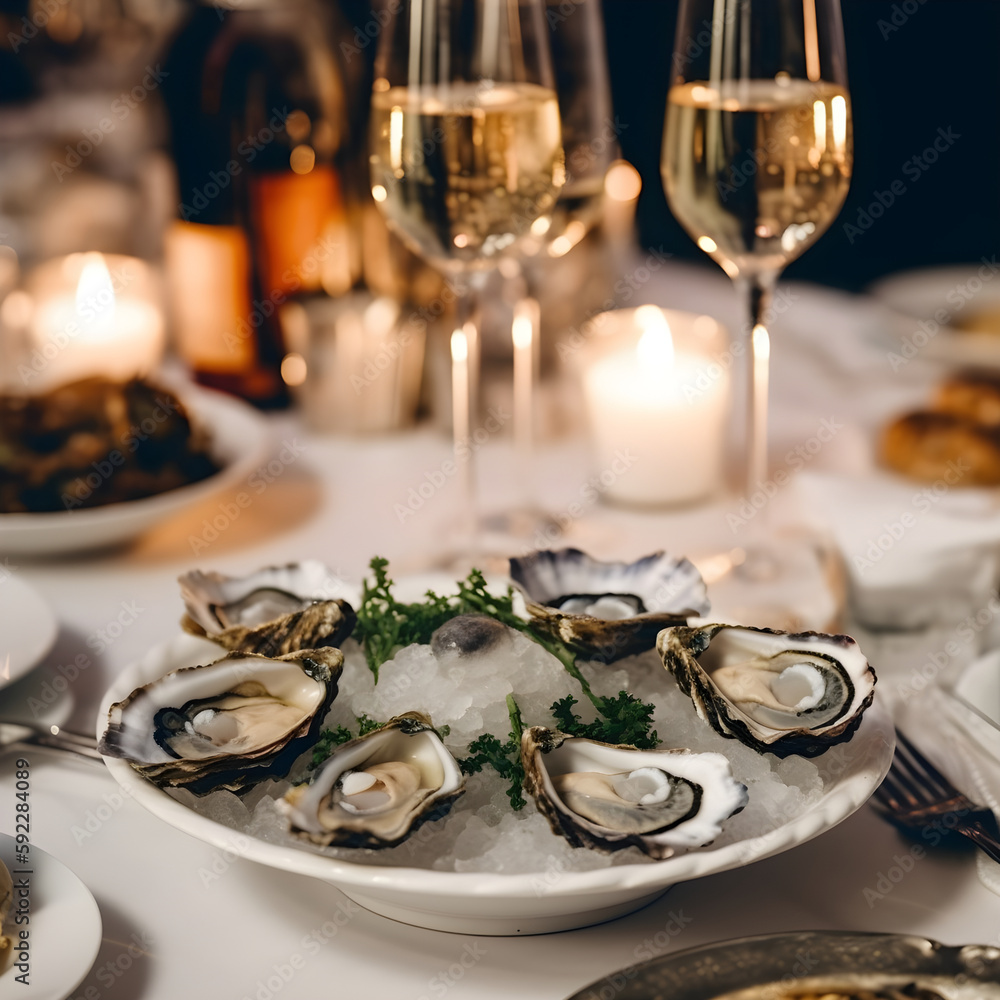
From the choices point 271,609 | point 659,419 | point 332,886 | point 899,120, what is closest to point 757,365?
point 659,419

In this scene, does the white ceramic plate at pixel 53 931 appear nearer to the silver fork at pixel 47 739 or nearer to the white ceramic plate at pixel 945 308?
the silver fork at pixel 47 739

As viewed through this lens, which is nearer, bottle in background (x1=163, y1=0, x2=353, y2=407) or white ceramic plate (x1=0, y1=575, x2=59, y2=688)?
white ceramic plate (x1=0, y1=575, x2=59, y2=688)

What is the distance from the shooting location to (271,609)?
76 cm

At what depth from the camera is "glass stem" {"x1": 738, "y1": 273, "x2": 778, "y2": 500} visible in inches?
42.7

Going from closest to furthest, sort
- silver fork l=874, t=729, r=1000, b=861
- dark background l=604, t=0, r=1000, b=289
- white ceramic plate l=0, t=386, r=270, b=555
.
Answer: silver fork l=874, t=729, r=1000, b=861
white ceramic plate l=0, t=386, r=270, b=555
dark background l=604, t=0, r=1000, b=289

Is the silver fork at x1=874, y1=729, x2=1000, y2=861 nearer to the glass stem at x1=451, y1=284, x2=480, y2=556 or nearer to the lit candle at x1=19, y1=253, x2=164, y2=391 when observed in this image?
the glass stem at x1=451, y1=284, x2=480, y2=556

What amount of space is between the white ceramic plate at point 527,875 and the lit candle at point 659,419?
0.65m

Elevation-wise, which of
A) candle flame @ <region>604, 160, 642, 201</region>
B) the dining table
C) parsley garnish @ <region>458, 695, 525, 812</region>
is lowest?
the dining table

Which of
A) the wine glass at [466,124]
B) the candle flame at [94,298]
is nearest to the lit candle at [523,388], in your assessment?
the wine glass at [466,124]

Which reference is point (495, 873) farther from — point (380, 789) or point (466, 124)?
point (466, 124)

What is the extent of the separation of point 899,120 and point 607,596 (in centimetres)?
221

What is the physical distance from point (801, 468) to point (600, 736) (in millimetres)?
864

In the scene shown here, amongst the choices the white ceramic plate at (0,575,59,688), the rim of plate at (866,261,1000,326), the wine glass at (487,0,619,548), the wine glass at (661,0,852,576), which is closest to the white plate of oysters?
the white ceramic plate at (0,575,59,688)

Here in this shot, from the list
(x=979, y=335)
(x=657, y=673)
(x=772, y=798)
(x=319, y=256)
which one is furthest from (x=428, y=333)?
(x=772, y=798)
